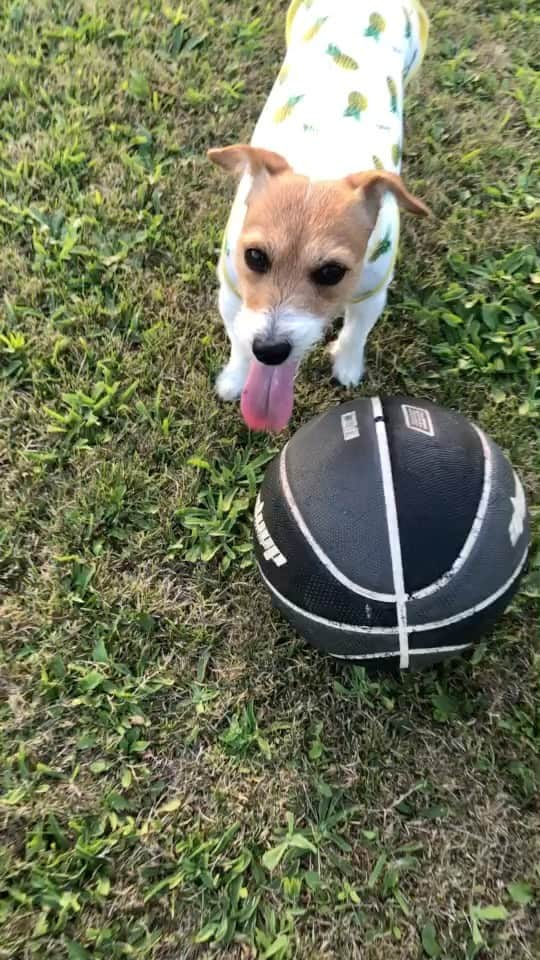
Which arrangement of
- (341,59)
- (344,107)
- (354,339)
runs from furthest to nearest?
(354,339) → (341,59) → (344,107)

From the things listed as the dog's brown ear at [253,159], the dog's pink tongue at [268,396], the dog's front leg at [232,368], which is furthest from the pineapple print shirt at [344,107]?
the dog's pink tongue at [268,396]

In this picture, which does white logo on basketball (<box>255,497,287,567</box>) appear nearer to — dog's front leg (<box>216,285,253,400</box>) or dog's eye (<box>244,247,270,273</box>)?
dog's front leg (<box>216,285,253,400</box>)

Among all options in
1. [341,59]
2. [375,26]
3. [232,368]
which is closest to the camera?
[341,59]

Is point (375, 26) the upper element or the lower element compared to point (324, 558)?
upper

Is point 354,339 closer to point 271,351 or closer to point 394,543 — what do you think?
point 271,351

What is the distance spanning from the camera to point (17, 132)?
432 cm

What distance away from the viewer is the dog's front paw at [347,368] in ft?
12.0

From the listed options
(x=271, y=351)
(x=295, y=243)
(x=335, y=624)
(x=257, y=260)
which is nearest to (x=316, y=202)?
(x=295, y=243)

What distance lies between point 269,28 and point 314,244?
2955 millimetres

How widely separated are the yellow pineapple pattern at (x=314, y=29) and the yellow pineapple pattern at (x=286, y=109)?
45cm

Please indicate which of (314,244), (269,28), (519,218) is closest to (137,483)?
(314,244)

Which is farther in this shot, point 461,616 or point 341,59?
point 341,59

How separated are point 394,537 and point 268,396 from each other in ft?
2.91

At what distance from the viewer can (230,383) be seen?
3.64 meters
